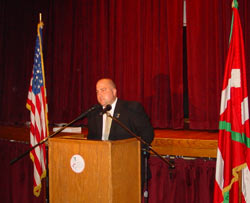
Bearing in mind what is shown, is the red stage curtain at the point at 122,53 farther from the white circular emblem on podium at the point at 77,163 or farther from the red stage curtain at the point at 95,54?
the white circular emblem on podium at the point at 77,163

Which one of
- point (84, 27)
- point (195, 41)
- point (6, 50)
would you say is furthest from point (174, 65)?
→ point (6, 50)

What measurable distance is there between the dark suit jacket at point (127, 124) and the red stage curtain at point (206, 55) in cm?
119

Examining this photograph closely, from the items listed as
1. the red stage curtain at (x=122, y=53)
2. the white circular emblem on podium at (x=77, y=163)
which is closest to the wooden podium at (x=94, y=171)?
the white circular emblem on podium at (x=77, y=163)

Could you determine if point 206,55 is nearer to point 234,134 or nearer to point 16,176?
point 234,134

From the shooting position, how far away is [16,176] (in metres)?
5.34

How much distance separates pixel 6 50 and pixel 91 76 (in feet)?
7.85

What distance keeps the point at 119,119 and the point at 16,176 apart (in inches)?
125

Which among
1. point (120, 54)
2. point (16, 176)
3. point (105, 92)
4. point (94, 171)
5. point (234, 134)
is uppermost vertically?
point (120, 54)

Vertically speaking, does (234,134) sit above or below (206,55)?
below

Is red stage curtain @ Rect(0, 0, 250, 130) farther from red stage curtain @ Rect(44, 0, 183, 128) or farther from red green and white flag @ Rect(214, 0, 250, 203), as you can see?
red green and white flag @ Rect(214, 0, 250, 203)

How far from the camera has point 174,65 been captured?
13.9 ft

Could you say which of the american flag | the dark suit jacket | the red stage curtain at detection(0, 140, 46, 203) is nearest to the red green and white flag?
the dark suit jacket

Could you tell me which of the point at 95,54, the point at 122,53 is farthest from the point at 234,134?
the point at 95,54

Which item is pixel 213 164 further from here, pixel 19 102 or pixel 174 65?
pixel 19 102
